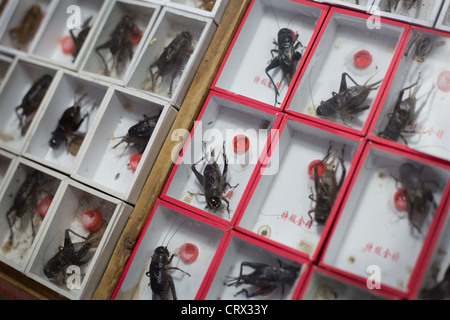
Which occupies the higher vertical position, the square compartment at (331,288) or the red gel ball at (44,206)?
the square compartment at (331,288)

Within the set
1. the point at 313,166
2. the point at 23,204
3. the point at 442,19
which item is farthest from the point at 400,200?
the point at 23,204

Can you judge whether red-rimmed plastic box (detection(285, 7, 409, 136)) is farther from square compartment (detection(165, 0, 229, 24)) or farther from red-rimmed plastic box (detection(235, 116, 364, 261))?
square compartment (detection(165, 0, 229, 24))

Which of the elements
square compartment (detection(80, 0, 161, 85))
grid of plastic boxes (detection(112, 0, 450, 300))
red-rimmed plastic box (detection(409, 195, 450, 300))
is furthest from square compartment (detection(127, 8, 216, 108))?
red-rimmed plastic box (detection(409, 195, 450, 300))

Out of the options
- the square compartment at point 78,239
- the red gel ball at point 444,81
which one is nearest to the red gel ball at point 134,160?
the square compartment at point 78,239

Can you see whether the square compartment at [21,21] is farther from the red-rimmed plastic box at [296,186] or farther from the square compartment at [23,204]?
the red-rimmed plastic box at [296,186]

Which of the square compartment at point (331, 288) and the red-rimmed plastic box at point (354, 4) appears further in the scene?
the red-rimmed plastic box at point (354, 4)

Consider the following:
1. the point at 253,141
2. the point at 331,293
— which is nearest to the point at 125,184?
the point at 253,141
